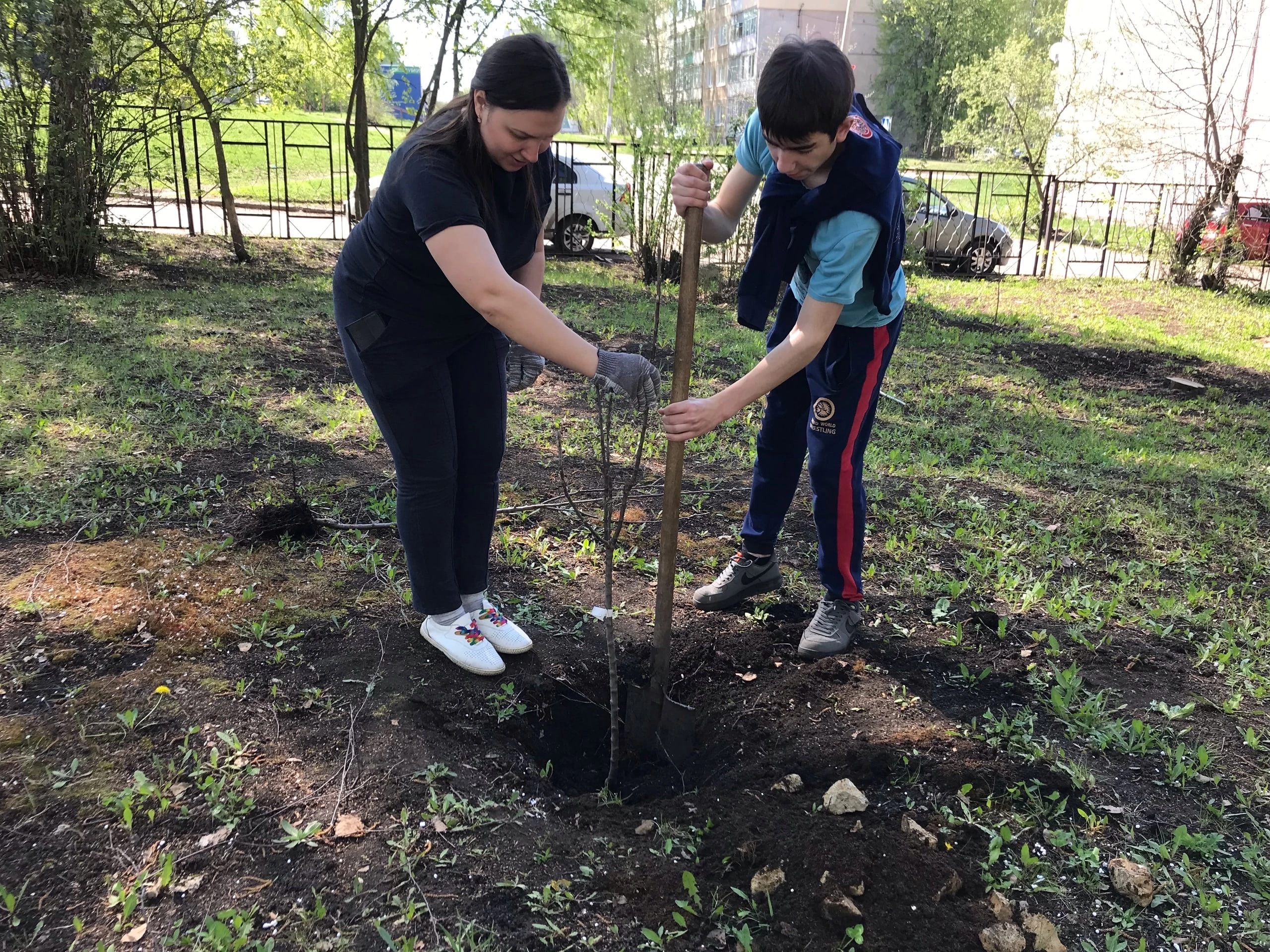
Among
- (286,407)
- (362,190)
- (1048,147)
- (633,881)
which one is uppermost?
(1048,147)

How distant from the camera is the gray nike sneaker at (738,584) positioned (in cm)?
300

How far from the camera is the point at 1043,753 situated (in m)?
2.24

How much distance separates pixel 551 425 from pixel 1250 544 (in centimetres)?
333

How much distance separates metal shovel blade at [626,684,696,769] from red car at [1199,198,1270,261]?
1132cm

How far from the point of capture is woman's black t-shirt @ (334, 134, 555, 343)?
190 cm

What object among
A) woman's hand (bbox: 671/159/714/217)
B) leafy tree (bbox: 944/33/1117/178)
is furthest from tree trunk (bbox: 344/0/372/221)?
leafy tree (bbox: 944/33/1117/178)

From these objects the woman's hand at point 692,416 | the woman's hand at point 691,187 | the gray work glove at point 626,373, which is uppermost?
the woman's hand at point 691,187

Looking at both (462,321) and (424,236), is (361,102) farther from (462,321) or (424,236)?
(424,236)

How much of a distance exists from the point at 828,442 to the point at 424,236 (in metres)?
1.28

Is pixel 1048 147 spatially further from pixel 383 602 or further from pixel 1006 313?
pixel 383 602

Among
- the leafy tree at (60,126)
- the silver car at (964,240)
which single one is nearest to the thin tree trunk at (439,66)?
the leafy tree at (60,126)

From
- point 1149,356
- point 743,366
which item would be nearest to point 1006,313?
point 1149,356

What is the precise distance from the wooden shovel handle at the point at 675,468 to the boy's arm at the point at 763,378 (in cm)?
7

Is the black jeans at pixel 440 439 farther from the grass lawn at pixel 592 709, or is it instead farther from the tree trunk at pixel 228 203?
the tree trunk at pixel 228 203
